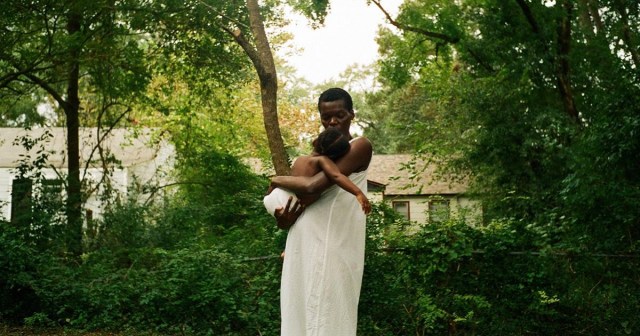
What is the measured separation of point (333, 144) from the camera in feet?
11.3

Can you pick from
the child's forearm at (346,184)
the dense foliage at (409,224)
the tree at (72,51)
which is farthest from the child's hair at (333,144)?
the tree at (72,51)

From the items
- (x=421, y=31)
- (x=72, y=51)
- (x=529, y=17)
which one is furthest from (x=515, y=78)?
(x=72, y=51)

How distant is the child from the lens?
335 centimetres

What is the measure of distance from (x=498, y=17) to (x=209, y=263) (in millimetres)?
10673

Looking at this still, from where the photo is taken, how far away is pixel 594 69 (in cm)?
1598

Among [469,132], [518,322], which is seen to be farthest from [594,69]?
[518,322]

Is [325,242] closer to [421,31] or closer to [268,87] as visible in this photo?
[268,87]

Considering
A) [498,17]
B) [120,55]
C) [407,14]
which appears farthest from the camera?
[407,14]

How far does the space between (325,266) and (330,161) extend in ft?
1.68

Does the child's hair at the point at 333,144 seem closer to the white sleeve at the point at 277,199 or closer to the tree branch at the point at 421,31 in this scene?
the white sleeve at the point at 277,199

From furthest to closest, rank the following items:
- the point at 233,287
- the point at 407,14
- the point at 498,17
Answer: the point at 407,14 → the point at 498,17 → the point at 233,287

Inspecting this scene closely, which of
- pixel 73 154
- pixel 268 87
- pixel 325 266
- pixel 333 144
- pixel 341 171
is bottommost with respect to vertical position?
pixel 325 266

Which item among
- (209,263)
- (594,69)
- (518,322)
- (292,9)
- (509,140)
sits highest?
(292,9)

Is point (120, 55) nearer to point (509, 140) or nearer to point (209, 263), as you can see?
point (209, 263)
